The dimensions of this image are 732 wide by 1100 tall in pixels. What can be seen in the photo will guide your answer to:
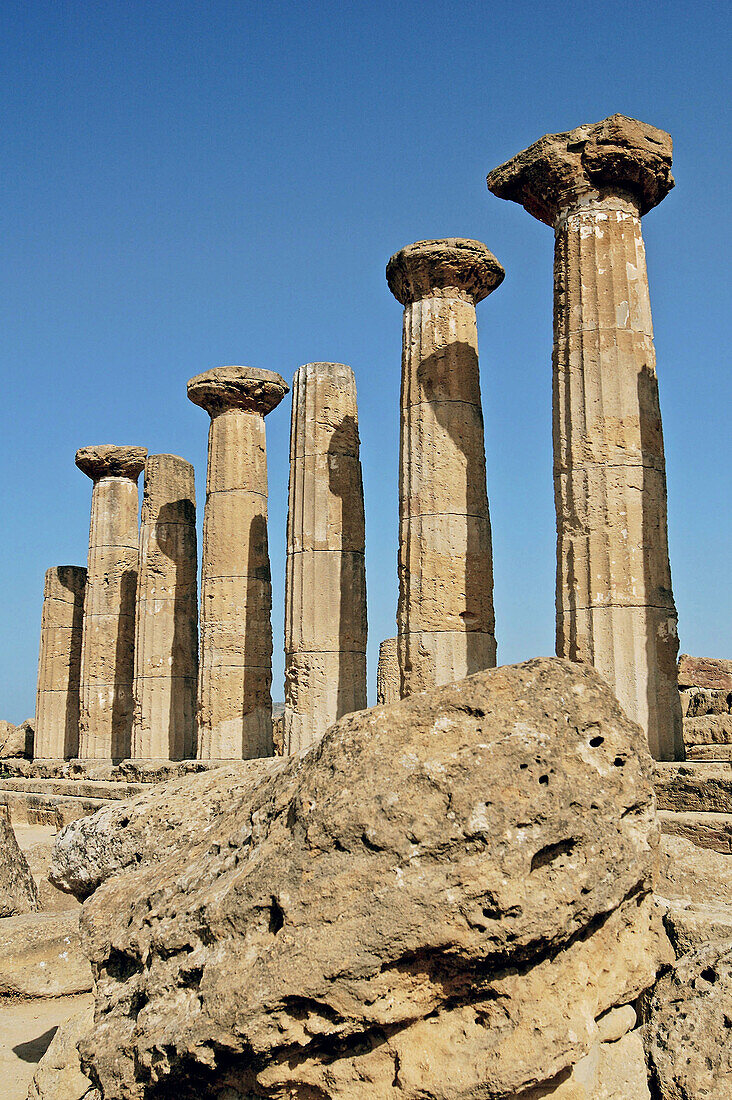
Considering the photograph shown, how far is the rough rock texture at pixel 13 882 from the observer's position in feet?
28.8

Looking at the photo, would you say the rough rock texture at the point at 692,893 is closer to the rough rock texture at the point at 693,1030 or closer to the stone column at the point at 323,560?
the rough rock texture at the point at 693,1030

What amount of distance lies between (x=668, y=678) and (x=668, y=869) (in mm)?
3696

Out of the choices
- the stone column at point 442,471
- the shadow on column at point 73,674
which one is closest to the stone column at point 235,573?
the stone column at point 442,471

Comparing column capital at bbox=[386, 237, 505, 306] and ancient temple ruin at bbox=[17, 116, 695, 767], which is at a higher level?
column capital at bbox=[386, 237, 505, 306]

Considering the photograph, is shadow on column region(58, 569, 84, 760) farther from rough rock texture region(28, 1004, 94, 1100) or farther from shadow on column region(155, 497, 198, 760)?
rough rock texture region(28, 1004, 94, 1100)

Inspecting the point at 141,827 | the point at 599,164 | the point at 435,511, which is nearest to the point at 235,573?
the point at 435,511

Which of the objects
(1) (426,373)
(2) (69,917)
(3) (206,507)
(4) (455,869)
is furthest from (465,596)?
(4) (455,869)

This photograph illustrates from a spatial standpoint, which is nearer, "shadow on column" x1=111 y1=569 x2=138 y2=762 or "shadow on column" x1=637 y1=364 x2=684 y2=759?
"shadow on column" x1=637 y1=364 x2=684 y2=759

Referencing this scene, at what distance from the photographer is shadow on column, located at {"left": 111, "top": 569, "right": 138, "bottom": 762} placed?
21656 millimetres

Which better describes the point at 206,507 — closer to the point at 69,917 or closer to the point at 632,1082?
the point at 69,917

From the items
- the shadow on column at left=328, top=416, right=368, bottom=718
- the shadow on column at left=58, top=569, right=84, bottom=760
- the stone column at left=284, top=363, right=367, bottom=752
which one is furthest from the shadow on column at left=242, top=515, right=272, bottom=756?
the shadow on column at left=58, top=569, right=84, bottom=760

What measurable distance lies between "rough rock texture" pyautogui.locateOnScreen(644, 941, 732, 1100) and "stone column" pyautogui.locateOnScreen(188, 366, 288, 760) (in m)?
12.7

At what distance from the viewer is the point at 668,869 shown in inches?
235

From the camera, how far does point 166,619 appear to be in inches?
771
